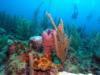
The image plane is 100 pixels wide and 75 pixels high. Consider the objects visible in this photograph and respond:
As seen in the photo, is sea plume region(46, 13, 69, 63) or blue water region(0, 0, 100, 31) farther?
blue water region(0, 0, 100, 31)

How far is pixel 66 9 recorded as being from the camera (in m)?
23.2

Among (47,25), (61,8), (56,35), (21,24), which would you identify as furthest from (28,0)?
(56,35)

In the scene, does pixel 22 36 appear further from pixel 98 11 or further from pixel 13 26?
pixel 98 11

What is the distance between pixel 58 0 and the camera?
24.8 metres

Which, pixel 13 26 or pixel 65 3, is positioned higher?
pixel 65 3

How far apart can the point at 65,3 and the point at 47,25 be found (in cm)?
1136

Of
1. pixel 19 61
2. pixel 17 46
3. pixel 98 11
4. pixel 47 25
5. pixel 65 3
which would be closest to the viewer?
pixel 19 61

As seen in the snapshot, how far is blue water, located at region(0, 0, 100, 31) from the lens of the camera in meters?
20.2

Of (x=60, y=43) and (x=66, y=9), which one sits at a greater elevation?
(x=66, y=9)

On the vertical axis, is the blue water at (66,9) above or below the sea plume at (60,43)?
above

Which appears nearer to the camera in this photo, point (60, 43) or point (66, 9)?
point (60, 43)

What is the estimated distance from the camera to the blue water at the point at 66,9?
20.2 m

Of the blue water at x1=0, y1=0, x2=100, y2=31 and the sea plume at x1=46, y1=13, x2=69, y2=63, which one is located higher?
the blue water at x1=0, y1=0, x2=100, y2=31

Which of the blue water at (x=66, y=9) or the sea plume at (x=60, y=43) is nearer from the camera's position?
the sea plume at (x=60, y=43)
